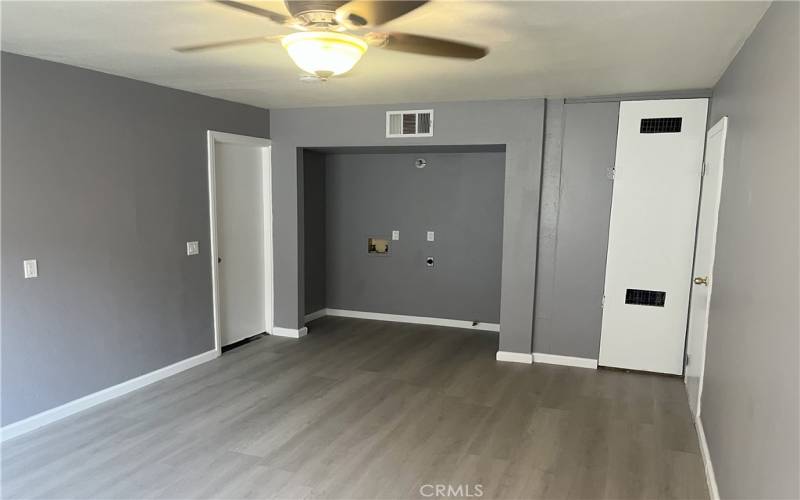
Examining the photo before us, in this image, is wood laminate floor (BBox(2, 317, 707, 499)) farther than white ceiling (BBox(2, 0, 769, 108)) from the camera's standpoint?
Yes

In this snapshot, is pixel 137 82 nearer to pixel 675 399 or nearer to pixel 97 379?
pixel 97 379

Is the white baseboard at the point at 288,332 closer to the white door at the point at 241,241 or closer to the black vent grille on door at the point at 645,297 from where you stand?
the white door at the point at 241,241

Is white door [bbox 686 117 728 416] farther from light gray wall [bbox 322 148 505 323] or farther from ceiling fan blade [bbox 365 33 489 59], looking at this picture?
light gray wall [bbox 322 148 505 323]

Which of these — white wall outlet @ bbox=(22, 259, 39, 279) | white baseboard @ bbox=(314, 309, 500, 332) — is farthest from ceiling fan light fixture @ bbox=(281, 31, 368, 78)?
white baseboard @ bbox=(314, 309, 500, 332)

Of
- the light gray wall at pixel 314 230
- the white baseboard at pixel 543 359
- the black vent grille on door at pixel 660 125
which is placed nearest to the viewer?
the black vent grille on door at pixel 660 125

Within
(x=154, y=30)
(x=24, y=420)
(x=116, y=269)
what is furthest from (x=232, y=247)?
(x=154, y=30)

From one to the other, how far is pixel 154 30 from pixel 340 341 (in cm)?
358

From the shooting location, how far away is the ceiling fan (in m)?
1.86

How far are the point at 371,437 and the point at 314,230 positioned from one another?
349 cm

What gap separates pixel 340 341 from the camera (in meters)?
5.44

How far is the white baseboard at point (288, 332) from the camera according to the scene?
5543mm

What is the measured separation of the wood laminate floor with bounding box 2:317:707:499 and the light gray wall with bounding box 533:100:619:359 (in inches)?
15.6

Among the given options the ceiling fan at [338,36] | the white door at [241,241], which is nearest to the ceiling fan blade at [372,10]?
the ceiling fan at [338,36]

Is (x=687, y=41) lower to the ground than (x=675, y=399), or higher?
higher
